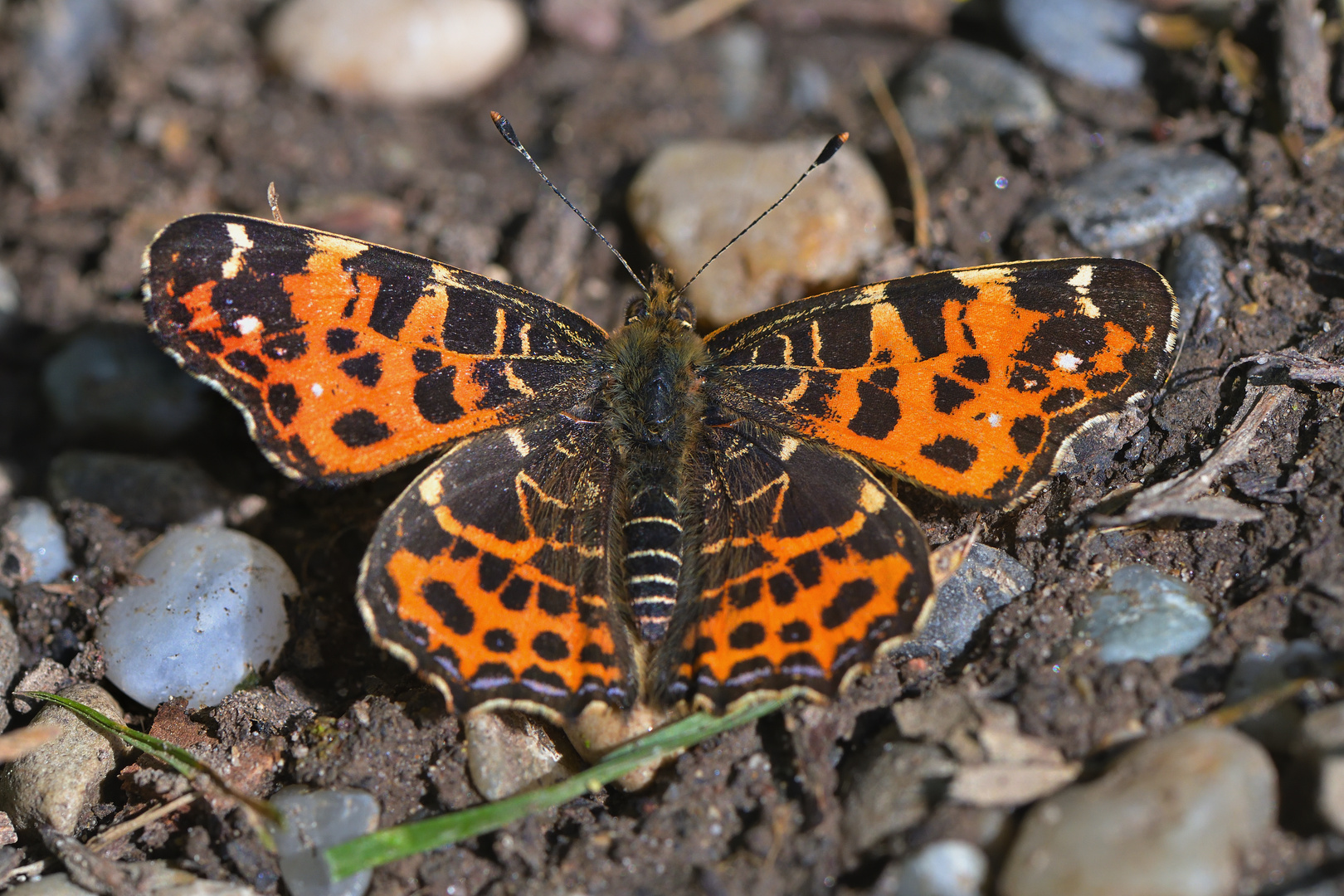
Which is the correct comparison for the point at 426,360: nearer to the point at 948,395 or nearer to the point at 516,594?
the point at 516,594

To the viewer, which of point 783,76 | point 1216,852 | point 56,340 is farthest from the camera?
point 783,76

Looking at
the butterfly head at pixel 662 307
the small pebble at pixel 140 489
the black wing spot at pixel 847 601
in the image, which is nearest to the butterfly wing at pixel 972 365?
the butterfly head at pixel 662 307

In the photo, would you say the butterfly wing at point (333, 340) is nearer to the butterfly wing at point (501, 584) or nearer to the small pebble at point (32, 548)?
the butterfly wing at point (501, 584)

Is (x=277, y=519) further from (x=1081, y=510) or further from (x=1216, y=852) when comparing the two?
(x=1216, y=852)

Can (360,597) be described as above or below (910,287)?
below

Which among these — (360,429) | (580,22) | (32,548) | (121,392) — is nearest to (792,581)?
(360,429)

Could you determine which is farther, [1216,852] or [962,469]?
[962,469]

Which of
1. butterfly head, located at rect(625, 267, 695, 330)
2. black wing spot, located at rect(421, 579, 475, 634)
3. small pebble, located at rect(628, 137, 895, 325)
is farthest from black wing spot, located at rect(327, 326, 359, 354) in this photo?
small pebble, located at rect(628, 137, 895, 325)

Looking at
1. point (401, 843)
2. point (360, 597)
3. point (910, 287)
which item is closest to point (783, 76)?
point (910, 287)
